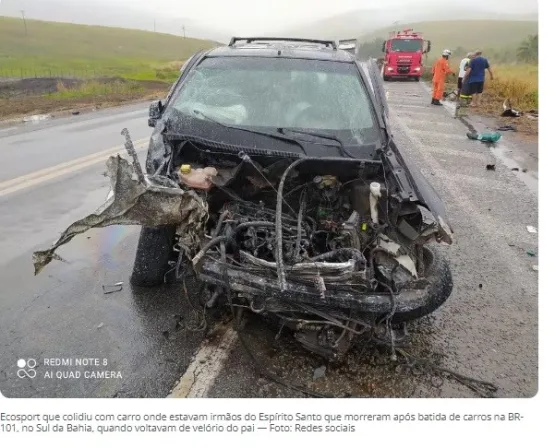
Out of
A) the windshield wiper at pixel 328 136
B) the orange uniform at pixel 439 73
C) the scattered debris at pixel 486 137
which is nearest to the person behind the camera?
the windshield wiper at pixel 328 136

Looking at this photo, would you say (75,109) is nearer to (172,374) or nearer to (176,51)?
(172,374)

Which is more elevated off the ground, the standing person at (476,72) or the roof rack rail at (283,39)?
the roof rack rail at (283,39)

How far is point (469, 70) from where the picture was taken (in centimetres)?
1008

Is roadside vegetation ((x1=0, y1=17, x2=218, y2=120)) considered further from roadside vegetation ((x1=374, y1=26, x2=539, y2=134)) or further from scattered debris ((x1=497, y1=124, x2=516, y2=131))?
roadside vegetation ((x1=374, y1=26, x2=539, y2=134))

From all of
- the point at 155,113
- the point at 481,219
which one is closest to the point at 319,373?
the point at 155,113

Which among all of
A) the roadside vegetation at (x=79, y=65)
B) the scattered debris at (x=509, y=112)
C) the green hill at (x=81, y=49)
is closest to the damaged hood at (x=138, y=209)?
the roadside vegetation at (x=79, y=65)

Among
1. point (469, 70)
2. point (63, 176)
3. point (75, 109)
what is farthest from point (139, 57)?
point (63, 176)

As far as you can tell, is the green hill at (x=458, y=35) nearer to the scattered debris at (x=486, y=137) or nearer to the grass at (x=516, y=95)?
the grass at (x=516, y=95)

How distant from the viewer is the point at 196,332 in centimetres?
262

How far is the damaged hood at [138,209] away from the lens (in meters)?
2.19

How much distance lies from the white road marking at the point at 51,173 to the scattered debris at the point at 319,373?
384 centimetres

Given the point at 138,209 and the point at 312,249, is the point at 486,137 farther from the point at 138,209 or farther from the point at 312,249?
the point at 138,209
